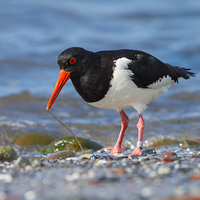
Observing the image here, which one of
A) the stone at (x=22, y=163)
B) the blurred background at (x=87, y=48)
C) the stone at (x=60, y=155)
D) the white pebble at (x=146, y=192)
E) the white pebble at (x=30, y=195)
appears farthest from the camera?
the blurred background at (x=87, y=48)

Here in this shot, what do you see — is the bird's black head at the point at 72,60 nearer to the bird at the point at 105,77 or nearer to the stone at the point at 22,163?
the bird at the point at 105,77

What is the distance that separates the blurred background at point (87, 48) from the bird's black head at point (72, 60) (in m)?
2.87

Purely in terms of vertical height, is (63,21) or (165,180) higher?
(63,21)

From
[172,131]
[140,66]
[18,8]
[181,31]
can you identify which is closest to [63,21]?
[18,8]

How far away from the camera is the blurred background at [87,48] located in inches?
340

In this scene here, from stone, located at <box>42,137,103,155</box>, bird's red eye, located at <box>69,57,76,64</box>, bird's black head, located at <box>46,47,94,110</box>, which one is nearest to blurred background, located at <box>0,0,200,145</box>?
stone, located at <box>42,137,103,155</box>

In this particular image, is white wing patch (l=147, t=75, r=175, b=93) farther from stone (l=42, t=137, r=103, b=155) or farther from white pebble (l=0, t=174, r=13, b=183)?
white pebble (l=0, t=174, r=13, b=183)

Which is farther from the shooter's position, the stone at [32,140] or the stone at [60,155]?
the stone at [32,140]

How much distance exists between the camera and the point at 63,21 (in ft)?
58.4

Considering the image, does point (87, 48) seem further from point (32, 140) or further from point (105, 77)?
point (105, 77)

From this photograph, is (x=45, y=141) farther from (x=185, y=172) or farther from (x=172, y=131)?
(x=185, y=172)

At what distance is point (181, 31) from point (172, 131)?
9.44 metres

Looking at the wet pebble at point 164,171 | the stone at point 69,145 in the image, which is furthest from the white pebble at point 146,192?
the stone at point 69,145

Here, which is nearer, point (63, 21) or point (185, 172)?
point (185, 172)
